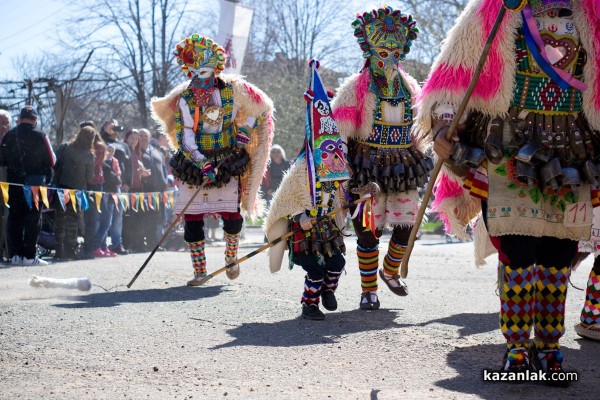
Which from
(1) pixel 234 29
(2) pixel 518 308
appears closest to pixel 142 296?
(2) pixel 518 308

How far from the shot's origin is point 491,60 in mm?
4793

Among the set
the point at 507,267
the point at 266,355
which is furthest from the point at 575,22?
the point at 266,355

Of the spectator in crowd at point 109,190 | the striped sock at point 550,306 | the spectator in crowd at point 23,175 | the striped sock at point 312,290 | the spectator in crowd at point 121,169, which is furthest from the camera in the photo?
the spectator in crowd at point 121,169

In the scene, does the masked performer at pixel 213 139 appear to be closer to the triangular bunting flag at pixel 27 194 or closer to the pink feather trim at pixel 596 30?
the triangular bunting flag at pixel 27 194

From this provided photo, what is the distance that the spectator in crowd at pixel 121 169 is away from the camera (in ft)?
44.6

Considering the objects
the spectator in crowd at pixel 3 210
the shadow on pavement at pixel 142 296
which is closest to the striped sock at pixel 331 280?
the shadow on pavement at pixel 142 296

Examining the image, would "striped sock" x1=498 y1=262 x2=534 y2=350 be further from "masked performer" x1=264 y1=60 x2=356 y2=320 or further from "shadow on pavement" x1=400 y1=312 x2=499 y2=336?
"masked performer" x1=264 y1=60 x2=356 y2=320

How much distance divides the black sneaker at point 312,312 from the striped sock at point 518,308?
2179 mm

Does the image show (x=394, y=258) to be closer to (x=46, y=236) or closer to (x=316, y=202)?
(x=316, y=202)

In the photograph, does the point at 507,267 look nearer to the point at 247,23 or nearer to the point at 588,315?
the point at 588,315

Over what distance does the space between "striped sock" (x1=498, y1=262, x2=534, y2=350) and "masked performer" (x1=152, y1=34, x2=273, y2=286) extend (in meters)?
4.44

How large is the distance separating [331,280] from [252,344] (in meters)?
1.47

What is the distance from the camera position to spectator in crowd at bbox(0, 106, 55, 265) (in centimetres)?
1133

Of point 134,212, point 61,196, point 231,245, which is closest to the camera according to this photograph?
point 231,245
